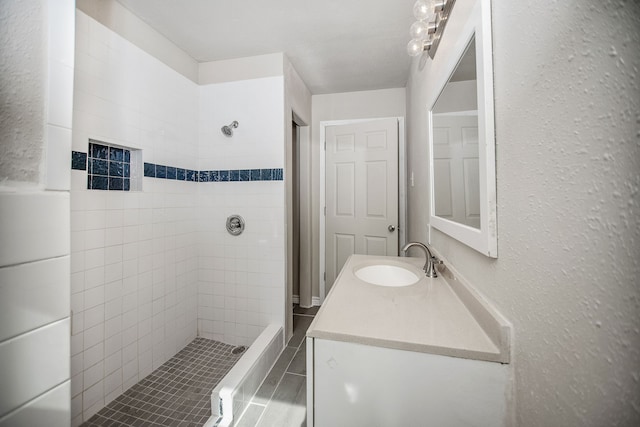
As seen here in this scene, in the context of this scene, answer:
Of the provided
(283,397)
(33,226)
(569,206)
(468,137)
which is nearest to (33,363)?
(33,226)

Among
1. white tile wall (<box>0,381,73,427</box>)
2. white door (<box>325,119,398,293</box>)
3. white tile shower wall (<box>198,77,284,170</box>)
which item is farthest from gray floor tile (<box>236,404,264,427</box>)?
white tile shower wall (<box>198,77,284,170</box>)

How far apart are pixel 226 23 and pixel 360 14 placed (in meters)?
0.90

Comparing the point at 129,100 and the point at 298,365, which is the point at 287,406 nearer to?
the point at 298,365

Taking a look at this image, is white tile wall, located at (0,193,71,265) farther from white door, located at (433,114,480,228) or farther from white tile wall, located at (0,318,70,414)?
white door, located at (433,114,480,228)

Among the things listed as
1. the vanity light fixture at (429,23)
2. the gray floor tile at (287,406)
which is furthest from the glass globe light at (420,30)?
the gray floor tile at (287,406)

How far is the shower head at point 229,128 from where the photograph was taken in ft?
6.81

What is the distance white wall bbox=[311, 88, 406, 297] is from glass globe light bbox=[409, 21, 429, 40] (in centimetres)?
150

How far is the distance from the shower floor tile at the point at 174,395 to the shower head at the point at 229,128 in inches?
69.5

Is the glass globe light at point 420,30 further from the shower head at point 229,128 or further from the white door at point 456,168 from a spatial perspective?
the shower head at point 229,128

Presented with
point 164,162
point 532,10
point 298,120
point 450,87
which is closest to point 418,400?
point 532,10

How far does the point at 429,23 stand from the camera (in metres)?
1.18

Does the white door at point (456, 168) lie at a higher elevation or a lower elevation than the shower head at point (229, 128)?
lower

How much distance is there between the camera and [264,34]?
1817 millimetres

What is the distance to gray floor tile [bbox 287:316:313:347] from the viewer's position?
2137 mm
